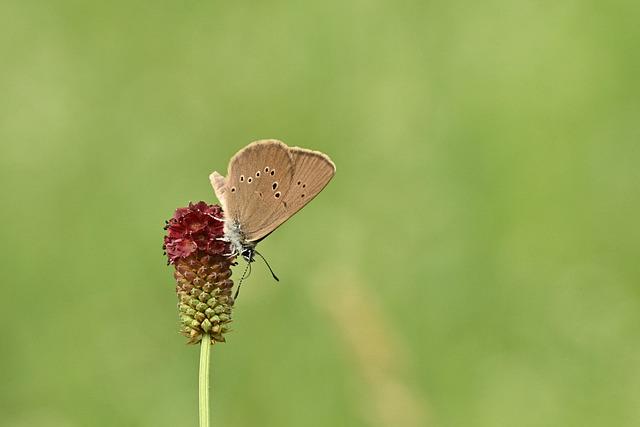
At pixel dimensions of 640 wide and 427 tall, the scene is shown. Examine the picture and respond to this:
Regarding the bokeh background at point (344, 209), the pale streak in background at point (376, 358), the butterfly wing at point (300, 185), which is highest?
the bokeh background at point (344, 209)

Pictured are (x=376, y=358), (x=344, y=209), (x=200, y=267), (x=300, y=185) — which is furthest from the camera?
(x=344, y=209)

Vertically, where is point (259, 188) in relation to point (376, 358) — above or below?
below

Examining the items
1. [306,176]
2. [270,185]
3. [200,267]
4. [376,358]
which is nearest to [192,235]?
[200,267]

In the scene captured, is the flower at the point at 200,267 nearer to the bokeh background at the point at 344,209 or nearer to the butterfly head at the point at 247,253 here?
the butterfly head at the point at 247,253

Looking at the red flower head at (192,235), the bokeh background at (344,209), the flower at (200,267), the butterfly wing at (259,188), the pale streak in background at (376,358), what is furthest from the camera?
the bokeh background at (344,209)

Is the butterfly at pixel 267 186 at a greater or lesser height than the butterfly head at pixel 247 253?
greater

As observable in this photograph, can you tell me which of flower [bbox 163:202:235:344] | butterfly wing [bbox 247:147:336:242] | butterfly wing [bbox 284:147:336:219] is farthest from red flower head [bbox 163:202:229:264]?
butterfly wing [bbox 284:147:336:219]

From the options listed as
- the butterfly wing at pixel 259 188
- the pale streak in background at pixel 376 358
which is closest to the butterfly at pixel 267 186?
the butterfly wing at pixel 259 188

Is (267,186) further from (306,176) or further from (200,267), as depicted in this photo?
(200,267)

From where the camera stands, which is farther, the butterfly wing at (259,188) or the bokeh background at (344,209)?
the bokeh background at (344,209)
